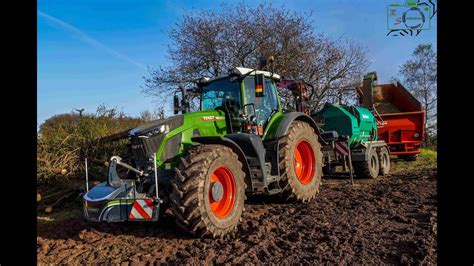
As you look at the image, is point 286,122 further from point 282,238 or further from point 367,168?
point 367,168

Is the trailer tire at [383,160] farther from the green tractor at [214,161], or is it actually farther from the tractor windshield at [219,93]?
the tractor windshield at [219,93]

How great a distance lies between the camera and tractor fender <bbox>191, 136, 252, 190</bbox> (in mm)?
4873

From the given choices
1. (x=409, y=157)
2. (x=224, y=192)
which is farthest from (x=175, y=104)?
(x=409, y=157)

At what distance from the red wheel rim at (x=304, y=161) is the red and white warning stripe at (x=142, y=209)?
345 cm

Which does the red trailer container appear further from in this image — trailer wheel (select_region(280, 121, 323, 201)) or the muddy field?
the muddy field

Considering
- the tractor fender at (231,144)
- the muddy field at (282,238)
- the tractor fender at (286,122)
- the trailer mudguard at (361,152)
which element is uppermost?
the tractor fender at (286,122)

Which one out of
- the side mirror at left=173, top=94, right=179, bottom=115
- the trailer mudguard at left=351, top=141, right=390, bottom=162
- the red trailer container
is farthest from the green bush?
the red trailer container

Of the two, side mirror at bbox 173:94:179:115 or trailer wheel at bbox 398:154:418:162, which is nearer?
side mirror at bbox 173:94:179:115

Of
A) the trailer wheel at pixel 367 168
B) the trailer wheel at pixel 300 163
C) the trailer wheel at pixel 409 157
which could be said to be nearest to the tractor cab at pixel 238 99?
the trailer wheel at pixel 300 163

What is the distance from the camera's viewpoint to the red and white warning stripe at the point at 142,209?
420 cm

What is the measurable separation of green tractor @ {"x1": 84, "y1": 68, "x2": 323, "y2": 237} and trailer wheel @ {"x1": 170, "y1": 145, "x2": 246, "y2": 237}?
0.5 inches
